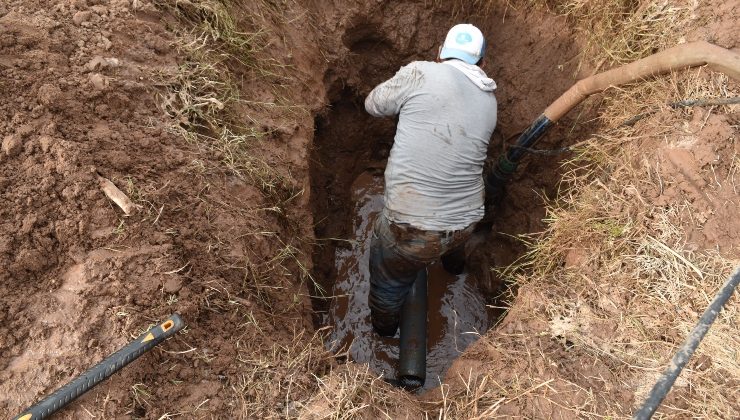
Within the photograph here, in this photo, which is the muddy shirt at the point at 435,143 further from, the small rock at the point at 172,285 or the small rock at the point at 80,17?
the small rock at the point at 80,17

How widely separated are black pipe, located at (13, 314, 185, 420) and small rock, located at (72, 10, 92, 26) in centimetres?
140

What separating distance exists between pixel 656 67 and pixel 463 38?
1.00 meters

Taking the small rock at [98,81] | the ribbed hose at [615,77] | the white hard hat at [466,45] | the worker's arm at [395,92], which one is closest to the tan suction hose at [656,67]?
the ribbed hose at [615,77]

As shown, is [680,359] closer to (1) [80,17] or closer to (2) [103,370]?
(2) [103,370]

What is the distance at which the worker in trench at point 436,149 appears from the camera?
248 cm

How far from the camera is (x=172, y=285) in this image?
182 cm

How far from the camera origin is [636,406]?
6.07 feet

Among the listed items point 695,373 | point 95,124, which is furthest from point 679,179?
point 95,124

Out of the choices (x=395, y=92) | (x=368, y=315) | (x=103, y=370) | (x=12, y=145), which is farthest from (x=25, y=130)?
(x=368, y=315)

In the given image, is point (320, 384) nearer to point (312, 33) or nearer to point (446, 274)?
point (446, 274)

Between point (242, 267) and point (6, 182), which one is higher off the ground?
point (6, 182)

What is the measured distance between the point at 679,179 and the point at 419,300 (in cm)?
162

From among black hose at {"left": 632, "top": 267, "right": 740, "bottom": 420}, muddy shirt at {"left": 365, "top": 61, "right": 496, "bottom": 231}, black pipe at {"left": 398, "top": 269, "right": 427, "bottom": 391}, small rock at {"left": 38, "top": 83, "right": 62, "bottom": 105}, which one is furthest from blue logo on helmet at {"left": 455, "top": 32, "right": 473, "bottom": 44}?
small rock at {"left": 38, "top": 83, "right": 62, "bottom": 105}

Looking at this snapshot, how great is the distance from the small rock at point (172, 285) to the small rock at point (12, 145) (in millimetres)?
759
